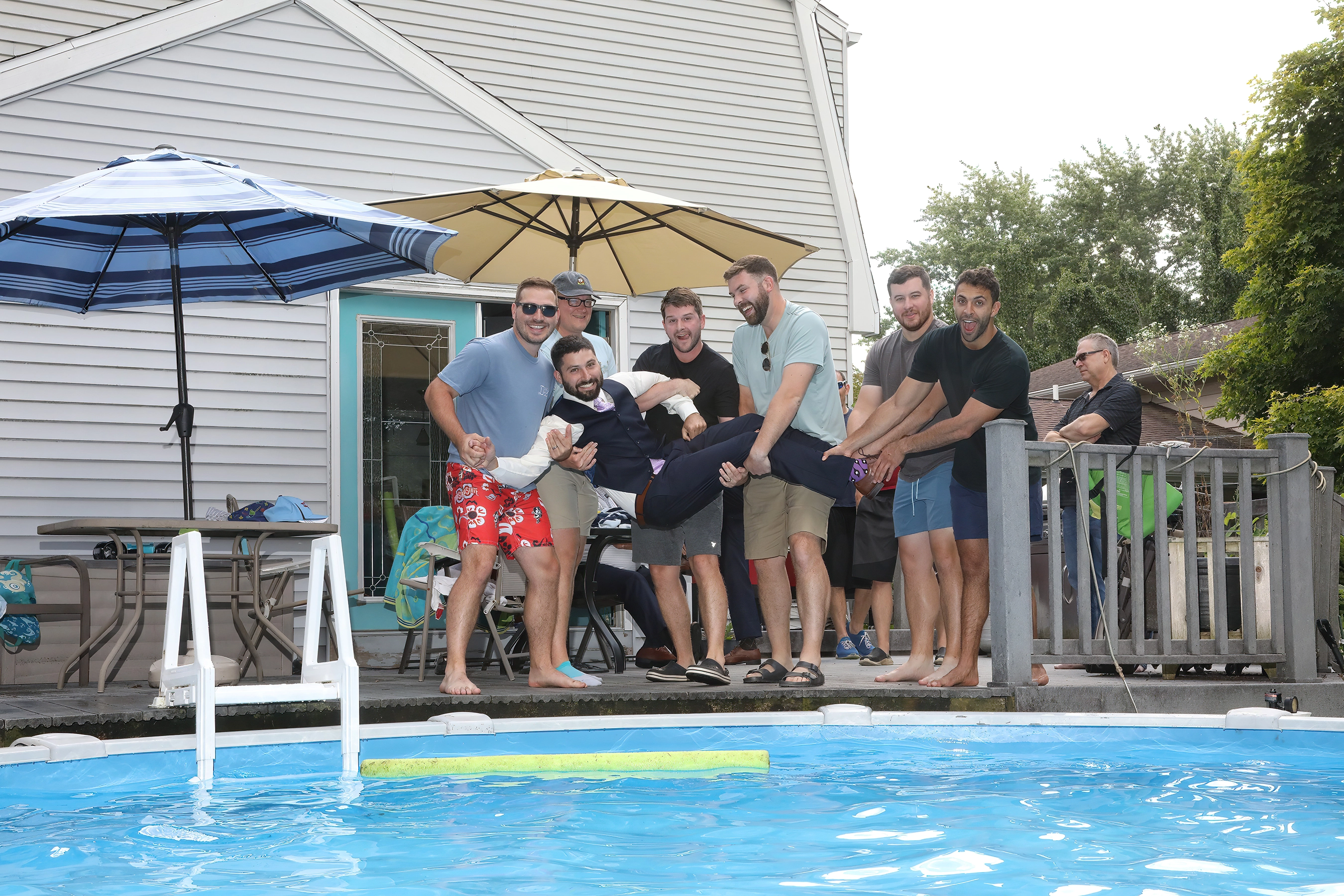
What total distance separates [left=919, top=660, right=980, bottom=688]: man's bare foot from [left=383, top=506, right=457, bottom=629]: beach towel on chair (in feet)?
7.84

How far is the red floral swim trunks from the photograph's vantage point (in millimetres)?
4828

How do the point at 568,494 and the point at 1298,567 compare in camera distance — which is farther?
the point at 1298,567

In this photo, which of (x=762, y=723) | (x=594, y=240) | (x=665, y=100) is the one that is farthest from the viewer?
(x=665, y=100)

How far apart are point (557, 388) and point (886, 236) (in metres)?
39.9

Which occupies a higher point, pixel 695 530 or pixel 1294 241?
pixel 1294 241

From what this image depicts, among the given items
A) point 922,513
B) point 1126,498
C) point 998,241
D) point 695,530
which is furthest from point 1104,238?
point 695,530

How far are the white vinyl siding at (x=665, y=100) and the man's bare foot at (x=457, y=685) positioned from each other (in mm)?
4899

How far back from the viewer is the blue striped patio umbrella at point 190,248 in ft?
14.9

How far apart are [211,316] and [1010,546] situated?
4.88 metres

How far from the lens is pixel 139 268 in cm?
571

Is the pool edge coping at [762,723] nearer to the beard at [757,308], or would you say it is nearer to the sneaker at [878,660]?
the beard at [757,308]

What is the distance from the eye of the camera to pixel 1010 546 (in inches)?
191

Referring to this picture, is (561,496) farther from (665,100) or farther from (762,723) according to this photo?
(665,100)

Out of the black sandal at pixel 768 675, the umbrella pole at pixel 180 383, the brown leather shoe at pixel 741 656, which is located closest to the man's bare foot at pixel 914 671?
the black sandal at pixel 768 675
